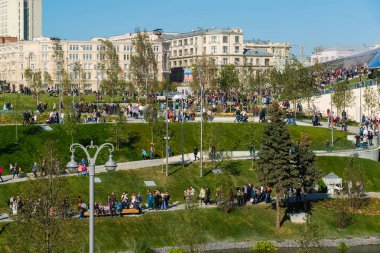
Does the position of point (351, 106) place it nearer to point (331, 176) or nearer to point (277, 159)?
point (331, 176)

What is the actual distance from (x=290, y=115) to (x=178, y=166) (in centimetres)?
2581

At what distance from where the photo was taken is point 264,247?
55.9m

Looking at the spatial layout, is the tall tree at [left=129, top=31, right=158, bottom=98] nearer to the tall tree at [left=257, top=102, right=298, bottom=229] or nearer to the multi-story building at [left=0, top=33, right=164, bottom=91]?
the tall tree at [left=257, top=102, right=298, bottom=229]

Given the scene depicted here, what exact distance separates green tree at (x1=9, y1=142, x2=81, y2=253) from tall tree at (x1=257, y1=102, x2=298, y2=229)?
2648 cm

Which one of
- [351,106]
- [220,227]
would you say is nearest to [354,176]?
[220,227]

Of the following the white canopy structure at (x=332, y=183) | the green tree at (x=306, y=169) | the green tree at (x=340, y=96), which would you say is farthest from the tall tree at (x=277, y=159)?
the green tree at (x=340, y=96)

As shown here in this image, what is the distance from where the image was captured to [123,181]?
64.6 meters

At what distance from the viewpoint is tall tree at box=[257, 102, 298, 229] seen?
61.3m

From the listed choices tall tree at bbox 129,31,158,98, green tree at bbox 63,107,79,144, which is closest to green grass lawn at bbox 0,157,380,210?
green tree at bbox 63,107,79,144

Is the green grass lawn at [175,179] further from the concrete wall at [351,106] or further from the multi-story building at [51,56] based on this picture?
the multi-story building at [51,56]

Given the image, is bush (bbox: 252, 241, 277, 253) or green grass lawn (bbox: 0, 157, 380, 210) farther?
green grass lawn (bbox: 0, 157, 380, 210)

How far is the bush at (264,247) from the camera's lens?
183 feet

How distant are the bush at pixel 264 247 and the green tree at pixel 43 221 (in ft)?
69.4

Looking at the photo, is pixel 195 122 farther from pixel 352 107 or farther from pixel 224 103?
pixel 352 107
